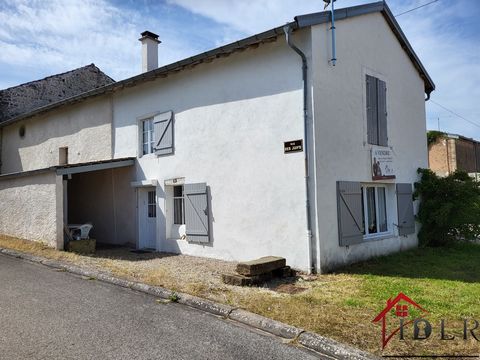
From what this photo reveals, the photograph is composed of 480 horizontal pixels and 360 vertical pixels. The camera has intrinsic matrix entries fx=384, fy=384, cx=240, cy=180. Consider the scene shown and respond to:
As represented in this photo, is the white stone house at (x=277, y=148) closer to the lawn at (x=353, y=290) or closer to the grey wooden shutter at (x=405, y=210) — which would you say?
the grey wooden shutter at (x=405, y=210)

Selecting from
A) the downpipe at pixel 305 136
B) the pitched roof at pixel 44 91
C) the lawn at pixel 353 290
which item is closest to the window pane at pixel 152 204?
the lawn at pixel 353 290

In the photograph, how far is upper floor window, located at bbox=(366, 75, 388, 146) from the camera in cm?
889

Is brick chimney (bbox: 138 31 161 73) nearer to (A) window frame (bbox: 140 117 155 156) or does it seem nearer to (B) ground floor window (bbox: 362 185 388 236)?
(A) window frame (bbox: 140 117 155 156)

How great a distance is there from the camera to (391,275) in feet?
23.1

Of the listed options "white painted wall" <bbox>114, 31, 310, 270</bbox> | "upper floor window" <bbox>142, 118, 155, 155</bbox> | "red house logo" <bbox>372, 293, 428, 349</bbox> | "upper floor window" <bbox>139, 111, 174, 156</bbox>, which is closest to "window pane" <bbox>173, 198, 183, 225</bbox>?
"white painted wall" <bbox>114, 31, 310, 270</bbox>

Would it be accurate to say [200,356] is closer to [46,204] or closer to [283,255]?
[283,255]

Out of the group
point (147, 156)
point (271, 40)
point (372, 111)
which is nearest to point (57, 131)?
point (147, 156)

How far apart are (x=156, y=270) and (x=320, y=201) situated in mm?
3381

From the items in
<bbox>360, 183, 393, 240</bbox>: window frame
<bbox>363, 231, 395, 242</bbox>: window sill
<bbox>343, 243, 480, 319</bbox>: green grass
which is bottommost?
<bbox>343, 243, 480, 319</bbox>: green grass

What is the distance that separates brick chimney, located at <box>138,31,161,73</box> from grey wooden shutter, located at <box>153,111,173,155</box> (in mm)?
3535

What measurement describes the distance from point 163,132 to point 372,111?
16.9 feet

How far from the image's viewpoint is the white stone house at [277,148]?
24.1 feet

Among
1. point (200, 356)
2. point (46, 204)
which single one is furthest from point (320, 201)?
point (46, 204)

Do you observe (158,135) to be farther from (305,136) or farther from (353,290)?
(353,290)
